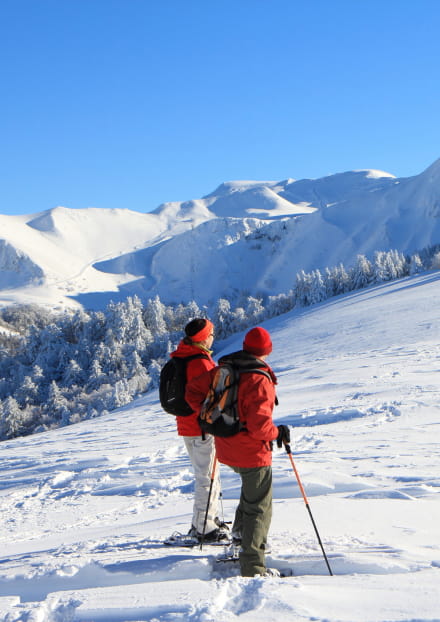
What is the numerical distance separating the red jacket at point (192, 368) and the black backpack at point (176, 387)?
0.10 feet

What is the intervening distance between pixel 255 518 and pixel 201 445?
95cm

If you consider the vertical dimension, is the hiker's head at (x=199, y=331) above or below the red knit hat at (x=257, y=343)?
above

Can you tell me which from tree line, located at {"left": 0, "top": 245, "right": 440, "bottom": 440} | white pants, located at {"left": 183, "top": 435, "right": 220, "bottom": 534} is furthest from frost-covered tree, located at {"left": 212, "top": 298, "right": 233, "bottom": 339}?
white pants, located at {"left": 183, "top": 435, "right": 220, "bottom": 534}

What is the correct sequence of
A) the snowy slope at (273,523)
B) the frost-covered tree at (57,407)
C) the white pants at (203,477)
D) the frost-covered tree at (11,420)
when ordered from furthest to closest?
1. the frost-covered tree at (57,407)
2. the frost-covered tree at (11,420)
3. the white pants at (203,477)
4. the snowy slope at (273,523)

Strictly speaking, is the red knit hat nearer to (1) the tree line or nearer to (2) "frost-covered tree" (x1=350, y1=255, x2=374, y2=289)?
→ (1) the tree line

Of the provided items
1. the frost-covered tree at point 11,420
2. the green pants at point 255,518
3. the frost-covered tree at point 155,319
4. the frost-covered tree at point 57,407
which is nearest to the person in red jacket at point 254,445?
the green pants at point 255,518

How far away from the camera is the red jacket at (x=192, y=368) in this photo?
14.8 ft

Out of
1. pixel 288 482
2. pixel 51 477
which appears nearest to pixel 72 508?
pixel 51 477

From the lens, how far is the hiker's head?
4586 millimetres

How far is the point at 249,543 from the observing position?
3.83 meters

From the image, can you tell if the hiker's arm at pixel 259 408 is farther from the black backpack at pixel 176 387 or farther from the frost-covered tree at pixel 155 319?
the frost-covered tree at pixel 155 319

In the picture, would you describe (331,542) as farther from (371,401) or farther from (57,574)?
(371,401)

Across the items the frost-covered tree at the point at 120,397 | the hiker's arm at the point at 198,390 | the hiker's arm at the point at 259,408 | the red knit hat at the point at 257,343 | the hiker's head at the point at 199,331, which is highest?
the hiker's head at the point at 199,331

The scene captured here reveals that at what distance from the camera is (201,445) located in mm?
4680
